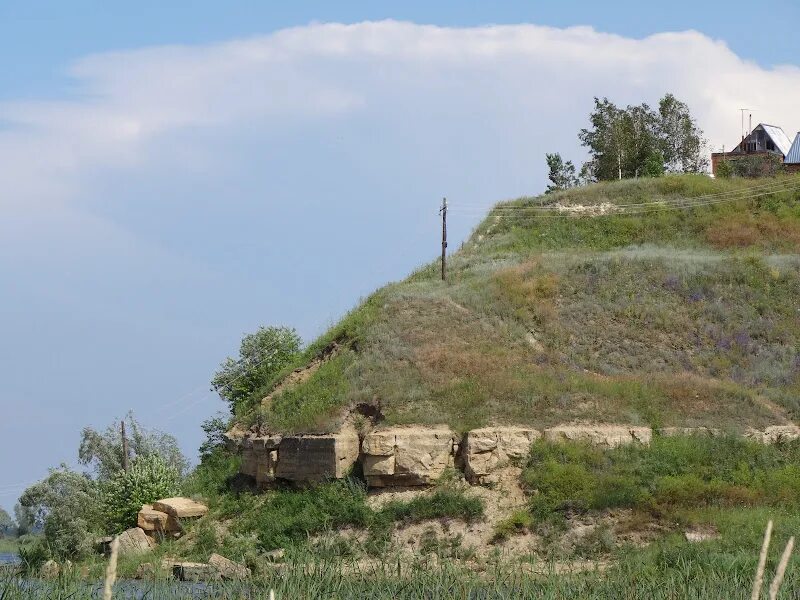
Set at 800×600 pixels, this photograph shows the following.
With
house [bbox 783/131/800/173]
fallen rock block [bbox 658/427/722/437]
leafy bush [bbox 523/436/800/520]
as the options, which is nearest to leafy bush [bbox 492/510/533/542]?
leafy bush [bbox 523/436/800/520]

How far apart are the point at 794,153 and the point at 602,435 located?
41758 mm

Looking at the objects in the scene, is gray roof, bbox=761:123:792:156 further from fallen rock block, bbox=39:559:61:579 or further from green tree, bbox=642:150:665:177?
fallen rock block, bbox=39:559:61:579

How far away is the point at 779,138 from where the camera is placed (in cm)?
7094

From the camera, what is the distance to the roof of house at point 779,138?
2741 inches

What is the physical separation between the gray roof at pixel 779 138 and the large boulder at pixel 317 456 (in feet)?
152

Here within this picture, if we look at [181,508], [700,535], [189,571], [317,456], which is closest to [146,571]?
[189,571]

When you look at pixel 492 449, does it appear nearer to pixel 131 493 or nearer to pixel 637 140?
pixel 131 493

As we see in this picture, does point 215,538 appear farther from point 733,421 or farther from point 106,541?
point 733,421

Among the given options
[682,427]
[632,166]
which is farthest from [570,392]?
[632,166]

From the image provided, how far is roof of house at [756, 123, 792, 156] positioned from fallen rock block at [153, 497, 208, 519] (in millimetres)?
48429

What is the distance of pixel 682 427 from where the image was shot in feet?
103

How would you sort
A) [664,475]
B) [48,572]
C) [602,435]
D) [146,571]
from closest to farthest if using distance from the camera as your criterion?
1. [48,572]
2. [146,571]
3. [664,475]
4. [602,435]

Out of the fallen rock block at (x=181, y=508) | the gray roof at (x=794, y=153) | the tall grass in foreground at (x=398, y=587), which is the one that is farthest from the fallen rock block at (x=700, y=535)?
the gray roof at (x=794, y=153)

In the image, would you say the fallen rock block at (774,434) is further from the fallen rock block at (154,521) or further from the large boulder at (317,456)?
the fallen rock block at (154,521)
